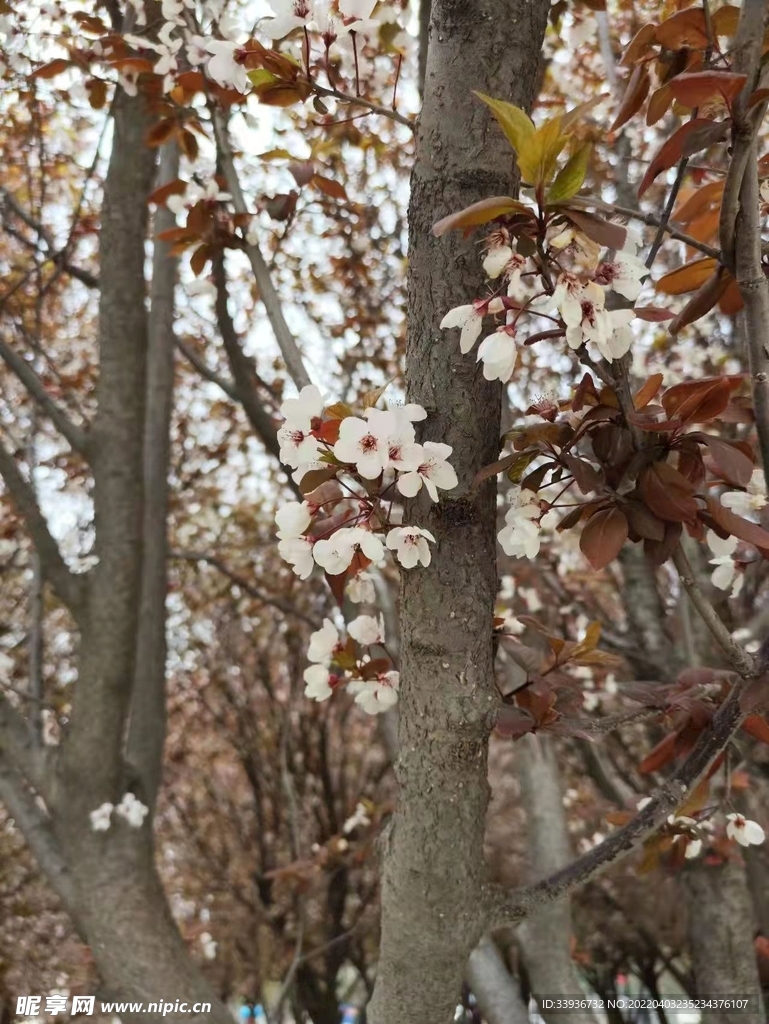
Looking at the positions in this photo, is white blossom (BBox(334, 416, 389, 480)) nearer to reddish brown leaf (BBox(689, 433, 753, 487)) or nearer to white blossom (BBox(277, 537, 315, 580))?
white blossom (BBox(277, 537, 315, 580))

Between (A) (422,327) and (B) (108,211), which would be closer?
(A) (422,327)

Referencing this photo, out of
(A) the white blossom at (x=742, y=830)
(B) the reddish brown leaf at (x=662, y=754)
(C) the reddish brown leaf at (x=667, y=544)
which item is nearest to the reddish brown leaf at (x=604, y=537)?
(C) the reddish brown leaf at (x=667, y=544)

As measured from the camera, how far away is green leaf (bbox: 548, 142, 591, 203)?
0.65m

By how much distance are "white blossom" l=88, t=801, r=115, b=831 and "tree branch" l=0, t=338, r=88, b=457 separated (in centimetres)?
83

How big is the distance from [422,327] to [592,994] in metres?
6.49

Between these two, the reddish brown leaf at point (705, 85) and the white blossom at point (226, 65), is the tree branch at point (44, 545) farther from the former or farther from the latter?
the reddish brown leaf at point (705, 85)

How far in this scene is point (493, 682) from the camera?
0.89 m

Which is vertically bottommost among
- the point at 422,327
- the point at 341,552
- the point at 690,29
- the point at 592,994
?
the point at 592,994

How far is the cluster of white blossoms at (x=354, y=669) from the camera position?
105 cm

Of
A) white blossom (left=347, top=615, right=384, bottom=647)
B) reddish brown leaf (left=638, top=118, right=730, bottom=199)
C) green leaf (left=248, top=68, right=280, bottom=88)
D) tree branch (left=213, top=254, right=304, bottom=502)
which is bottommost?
white blossom (left=347, top=615, right=384, bottom=647)

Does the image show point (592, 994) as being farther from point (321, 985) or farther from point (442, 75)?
point (442, 75)

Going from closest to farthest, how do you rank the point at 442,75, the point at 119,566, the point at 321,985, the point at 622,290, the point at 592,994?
the point at 622,290
the point at 442,75
the point at 119,566
the point at 321,985
the point at 592,994

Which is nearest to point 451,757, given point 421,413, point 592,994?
point 421,413

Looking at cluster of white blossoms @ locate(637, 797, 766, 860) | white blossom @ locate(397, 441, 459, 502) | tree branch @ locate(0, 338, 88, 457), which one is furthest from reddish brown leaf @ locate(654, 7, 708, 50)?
tree branch @ locate(0, 338, 88, 457)
